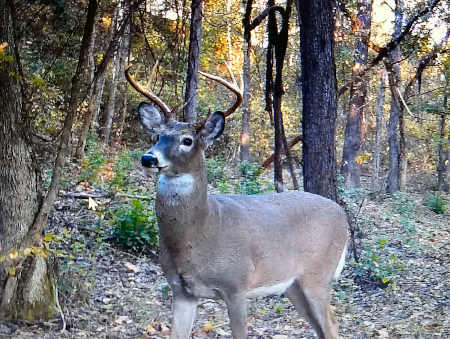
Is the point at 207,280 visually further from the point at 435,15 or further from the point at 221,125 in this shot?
the point at 435,15

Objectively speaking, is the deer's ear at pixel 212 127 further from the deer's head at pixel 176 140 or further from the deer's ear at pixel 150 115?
the deer's ear at pixel 150 115

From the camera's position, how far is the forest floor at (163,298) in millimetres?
5648

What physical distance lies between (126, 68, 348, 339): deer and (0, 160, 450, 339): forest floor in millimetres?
1087

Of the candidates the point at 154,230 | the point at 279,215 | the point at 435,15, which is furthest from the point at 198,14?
the point at 435,15

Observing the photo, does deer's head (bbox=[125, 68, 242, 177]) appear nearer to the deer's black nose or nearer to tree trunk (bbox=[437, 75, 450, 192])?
the deer's black nose

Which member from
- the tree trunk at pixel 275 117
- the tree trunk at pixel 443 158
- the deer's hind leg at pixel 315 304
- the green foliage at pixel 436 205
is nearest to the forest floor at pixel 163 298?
the deer's hind leg at pixel 315 304

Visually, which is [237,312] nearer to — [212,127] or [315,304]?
[315,304]

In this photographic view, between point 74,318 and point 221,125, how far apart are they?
2.44 meters

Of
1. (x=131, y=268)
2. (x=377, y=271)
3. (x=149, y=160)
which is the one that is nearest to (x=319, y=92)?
(x=377, y=271)

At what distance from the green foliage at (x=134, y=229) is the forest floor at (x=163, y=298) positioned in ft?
0.58

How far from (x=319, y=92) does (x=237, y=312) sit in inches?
141

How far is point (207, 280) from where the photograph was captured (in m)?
4.26

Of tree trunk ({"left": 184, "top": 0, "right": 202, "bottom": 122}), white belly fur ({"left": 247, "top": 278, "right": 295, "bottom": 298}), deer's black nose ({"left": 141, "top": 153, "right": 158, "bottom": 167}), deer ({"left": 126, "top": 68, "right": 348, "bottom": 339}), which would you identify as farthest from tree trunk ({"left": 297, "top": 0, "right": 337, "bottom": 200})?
deer's black nose ({"left": 141, "top": 153, "right": 158, "bottom": 167})

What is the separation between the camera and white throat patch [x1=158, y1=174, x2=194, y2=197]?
421 cm
